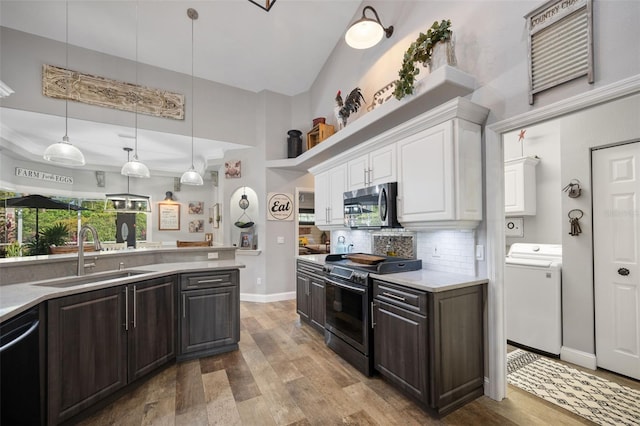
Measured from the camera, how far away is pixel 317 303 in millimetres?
3516

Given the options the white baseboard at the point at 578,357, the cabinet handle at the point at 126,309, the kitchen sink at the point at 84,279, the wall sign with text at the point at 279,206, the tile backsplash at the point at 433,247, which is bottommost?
the white baseboard at the point at 578,357

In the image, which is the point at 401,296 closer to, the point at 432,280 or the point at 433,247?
the point at 432,280

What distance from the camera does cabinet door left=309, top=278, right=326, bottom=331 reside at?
11.2 feet

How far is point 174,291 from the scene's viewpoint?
2814mm

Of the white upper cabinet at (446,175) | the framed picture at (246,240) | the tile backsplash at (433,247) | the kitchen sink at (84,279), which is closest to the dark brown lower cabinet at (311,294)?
the tile backsplash at (433,247)

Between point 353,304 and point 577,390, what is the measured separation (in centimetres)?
193

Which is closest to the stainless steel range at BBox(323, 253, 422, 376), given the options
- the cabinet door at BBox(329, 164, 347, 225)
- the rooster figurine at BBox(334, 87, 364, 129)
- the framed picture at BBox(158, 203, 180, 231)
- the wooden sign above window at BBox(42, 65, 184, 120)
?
the cabinet door at BBox(329, 164, 347, 225)

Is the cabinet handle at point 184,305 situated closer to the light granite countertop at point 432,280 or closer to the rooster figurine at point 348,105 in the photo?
the light granite countertop at point 432,280

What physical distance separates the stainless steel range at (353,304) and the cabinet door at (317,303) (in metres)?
0.22

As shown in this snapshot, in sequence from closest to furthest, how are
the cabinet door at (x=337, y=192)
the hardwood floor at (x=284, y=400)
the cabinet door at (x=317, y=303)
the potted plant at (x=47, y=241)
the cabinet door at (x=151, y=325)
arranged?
the hardwood floor at (x=284, y=400) < the cabinet door at (x=151, y=325) < the cabinet door at (x=317, y=303) < the cabinet door at (x=337, y=192) < the potted plant at (x=47, y=241)

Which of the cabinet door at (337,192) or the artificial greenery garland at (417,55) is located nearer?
the artificial greenery garland at (417,55)

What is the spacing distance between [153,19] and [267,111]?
2092 mm

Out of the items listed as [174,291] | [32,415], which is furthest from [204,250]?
[32,415]

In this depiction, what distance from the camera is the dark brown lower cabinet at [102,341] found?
183cm
